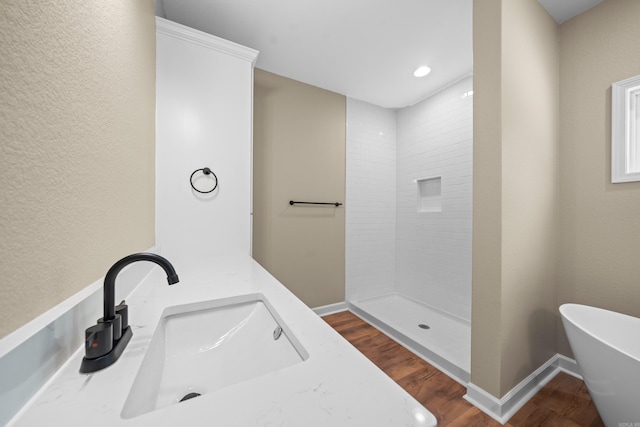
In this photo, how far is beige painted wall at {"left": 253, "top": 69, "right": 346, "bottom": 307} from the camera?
218cm

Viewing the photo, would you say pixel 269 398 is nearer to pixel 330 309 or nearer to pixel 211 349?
pixel 211 349

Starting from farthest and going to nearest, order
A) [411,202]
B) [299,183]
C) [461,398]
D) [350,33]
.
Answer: [411,202] → [299,183] → [350,33] → [461,398]

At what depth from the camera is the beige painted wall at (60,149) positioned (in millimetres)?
343

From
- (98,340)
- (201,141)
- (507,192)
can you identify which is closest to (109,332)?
(98,340)

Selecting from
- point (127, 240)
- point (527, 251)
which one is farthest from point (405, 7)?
point (127, 240)

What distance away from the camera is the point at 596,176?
1.50 m

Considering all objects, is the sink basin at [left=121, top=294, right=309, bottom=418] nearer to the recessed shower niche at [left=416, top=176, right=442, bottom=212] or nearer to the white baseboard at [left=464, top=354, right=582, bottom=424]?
the white baseboard at [left=464, top=354, right=582, bottom=424]

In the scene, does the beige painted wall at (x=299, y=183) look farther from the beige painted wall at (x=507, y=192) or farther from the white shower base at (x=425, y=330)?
the beige painted wall at (x=507, y=192)

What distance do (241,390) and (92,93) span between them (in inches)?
30.8

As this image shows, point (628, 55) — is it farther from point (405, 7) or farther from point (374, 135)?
point (374, 135)

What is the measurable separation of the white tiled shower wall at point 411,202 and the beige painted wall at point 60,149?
2.15 m

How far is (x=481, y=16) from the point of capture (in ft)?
4.12

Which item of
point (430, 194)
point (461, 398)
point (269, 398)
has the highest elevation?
point (430, 194)

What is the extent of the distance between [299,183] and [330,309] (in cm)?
140
